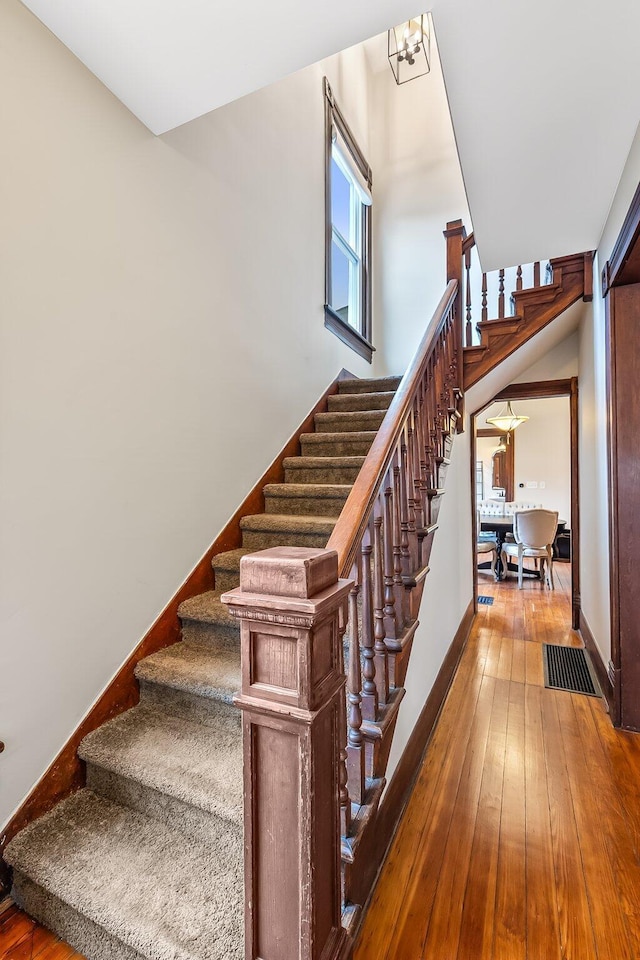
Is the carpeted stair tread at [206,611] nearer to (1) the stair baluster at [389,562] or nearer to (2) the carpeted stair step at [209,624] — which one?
(2) the carpeted stair step at [209,624]

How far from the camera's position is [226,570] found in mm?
1987

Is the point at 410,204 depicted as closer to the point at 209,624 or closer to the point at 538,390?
the point at 538,390

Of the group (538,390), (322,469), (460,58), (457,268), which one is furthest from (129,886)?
(538,390)

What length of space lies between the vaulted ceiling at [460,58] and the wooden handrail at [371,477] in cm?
92

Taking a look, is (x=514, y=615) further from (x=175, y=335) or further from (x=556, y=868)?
(x=175, y=335)

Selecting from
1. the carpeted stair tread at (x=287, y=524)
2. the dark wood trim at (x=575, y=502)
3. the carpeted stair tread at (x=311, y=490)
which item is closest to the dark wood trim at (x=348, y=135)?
the dark wood trim at (x=575, y=502)

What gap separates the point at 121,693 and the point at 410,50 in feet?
17.8

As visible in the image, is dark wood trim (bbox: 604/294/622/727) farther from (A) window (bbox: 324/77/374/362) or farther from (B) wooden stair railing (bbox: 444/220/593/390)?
(A) window (bbox: 324/77/374/362)

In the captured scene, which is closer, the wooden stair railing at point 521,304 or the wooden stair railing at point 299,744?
the wooden stair railing at point 299,744

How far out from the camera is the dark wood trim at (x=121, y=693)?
1.29m

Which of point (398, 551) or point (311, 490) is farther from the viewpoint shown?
point (311, 490)

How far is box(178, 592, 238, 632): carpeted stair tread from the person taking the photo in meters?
1.70

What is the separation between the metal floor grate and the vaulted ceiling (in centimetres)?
260

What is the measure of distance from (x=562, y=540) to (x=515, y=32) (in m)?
6.92
